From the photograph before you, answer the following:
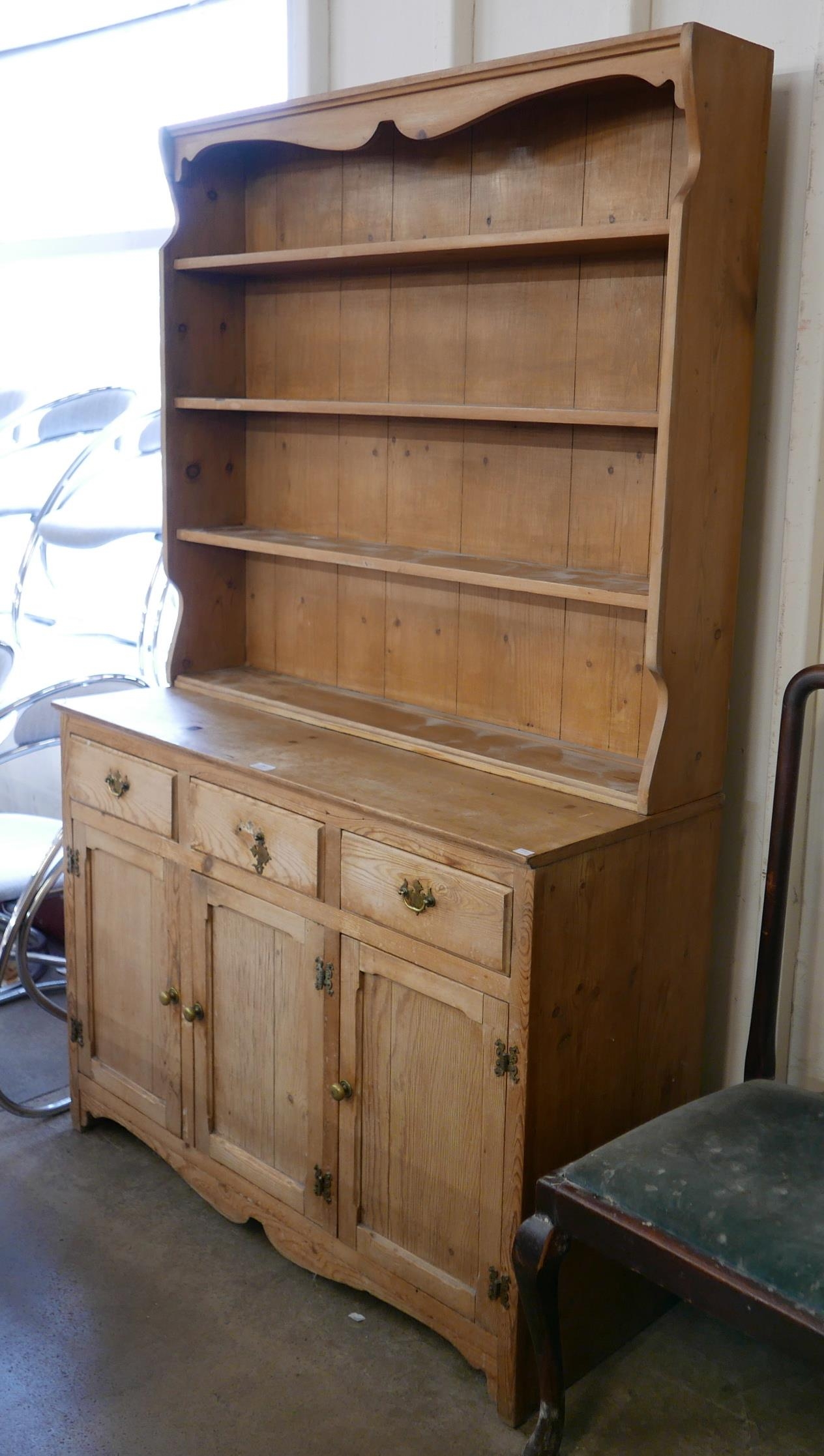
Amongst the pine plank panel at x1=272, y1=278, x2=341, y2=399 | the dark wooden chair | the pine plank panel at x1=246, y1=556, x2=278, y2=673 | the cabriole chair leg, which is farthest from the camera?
the pine plank panel at x1=246, y1=556, x2=278, y2=673

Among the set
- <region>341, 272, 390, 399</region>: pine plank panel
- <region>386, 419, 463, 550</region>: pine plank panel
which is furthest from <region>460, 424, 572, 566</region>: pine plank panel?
<region>341, 272, 390, 399</region>: pine plank panel

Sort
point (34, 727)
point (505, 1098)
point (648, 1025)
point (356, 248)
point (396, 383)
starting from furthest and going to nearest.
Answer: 1. point (34, 727)
2. point (396, 383)
3. point (356, 248)
4. point (648, 1025)
5. point (505, 1098)

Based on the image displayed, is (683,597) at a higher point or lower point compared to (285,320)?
lower

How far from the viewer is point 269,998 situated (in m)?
2.38

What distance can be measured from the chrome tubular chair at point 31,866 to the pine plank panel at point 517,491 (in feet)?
3.29

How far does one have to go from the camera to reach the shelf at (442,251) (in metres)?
1.98

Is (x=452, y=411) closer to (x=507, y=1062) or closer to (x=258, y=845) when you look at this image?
(x=258, y=845)

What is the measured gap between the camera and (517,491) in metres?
2.43

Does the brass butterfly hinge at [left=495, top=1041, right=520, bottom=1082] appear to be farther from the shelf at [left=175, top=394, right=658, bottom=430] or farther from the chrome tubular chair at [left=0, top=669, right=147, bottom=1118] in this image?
the chrome tubular chair at [left=0, top=669, right=147, bottom=1118]

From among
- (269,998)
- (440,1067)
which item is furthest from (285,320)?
(440,1067)

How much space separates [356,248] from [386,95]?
0.25 m

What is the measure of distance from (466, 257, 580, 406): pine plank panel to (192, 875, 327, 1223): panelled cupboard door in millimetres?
1042

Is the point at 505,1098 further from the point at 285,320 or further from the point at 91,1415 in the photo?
the point at 285,320

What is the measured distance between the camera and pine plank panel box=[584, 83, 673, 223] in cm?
211
